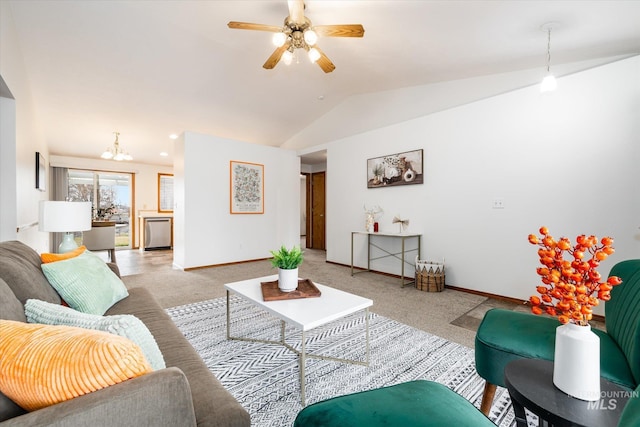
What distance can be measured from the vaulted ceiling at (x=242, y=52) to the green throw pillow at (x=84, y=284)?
2500 millimetres

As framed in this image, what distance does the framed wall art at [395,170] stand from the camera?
13.4 ft

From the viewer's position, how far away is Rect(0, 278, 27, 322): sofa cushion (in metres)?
0.86

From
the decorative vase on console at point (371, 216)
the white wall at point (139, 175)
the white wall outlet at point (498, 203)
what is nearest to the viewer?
the white wall outlet at point (498, 203)

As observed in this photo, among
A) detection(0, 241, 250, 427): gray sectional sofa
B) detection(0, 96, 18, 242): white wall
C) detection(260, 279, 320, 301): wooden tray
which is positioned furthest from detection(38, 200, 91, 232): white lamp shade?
detection(260, 279, 320, 301): wooden tray

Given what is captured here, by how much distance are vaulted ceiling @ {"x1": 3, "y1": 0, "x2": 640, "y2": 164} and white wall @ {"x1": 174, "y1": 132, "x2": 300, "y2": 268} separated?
2.00 feet

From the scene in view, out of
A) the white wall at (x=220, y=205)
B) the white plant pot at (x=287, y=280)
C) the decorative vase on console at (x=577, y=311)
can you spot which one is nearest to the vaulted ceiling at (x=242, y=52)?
the white wall at (x=220, y=205)

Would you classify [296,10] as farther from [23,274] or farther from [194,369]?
[194,369]

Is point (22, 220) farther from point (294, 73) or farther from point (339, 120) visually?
point (339, 120)

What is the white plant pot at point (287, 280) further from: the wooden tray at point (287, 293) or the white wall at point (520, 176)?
the white wall at point (520, 176)

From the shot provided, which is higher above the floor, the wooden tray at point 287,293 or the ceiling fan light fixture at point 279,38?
the ceiling fan light fixture at point 279,38

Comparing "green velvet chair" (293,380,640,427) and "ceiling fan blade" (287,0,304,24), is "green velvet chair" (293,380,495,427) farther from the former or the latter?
"ceiling fan blade" (287,0,304,24)

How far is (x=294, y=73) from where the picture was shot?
4219mm

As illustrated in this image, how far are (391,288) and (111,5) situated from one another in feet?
14.4

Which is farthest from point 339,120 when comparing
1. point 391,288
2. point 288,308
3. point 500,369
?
point 500,369
